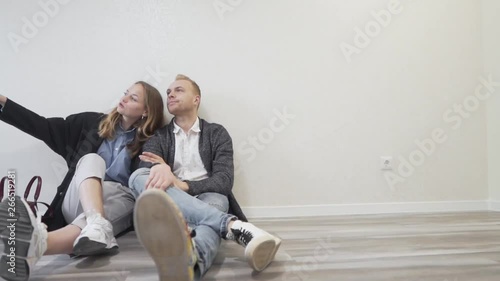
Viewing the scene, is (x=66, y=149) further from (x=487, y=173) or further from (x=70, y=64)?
(x=487, y=173)

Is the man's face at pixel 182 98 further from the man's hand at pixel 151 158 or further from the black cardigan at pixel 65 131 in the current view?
the black cardigan at pixel 65 131

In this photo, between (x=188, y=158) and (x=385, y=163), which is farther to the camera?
(x=385, y=163)

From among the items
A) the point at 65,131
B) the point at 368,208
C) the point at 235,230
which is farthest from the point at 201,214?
the point at 368,208

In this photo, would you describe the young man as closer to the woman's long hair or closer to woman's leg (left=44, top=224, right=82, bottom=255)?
the woman's long hair

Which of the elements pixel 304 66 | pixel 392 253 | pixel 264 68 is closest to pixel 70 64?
pixel 264 68

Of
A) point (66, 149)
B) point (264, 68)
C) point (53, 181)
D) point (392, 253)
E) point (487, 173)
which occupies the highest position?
point (264, 68)

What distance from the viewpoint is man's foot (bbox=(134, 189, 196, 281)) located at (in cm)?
71

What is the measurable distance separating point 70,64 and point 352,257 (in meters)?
1.69

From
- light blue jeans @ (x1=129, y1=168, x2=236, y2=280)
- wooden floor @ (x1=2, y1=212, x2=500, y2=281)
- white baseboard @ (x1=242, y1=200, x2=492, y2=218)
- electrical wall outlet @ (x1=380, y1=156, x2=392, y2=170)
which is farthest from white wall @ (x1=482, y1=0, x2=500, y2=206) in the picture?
light blue jeans @ (x1=129, y1=168, x2=236, y2=280)

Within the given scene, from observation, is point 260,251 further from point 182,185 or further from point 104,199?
point 104,199

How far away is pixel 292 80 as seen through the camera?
6.36 ft

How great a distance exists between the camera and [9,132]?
68.2 inches

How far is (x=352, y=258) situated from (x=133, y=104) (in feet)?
3.85

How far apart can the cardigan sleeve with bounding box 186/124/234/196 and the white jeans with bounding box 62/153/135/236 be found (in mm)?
289
